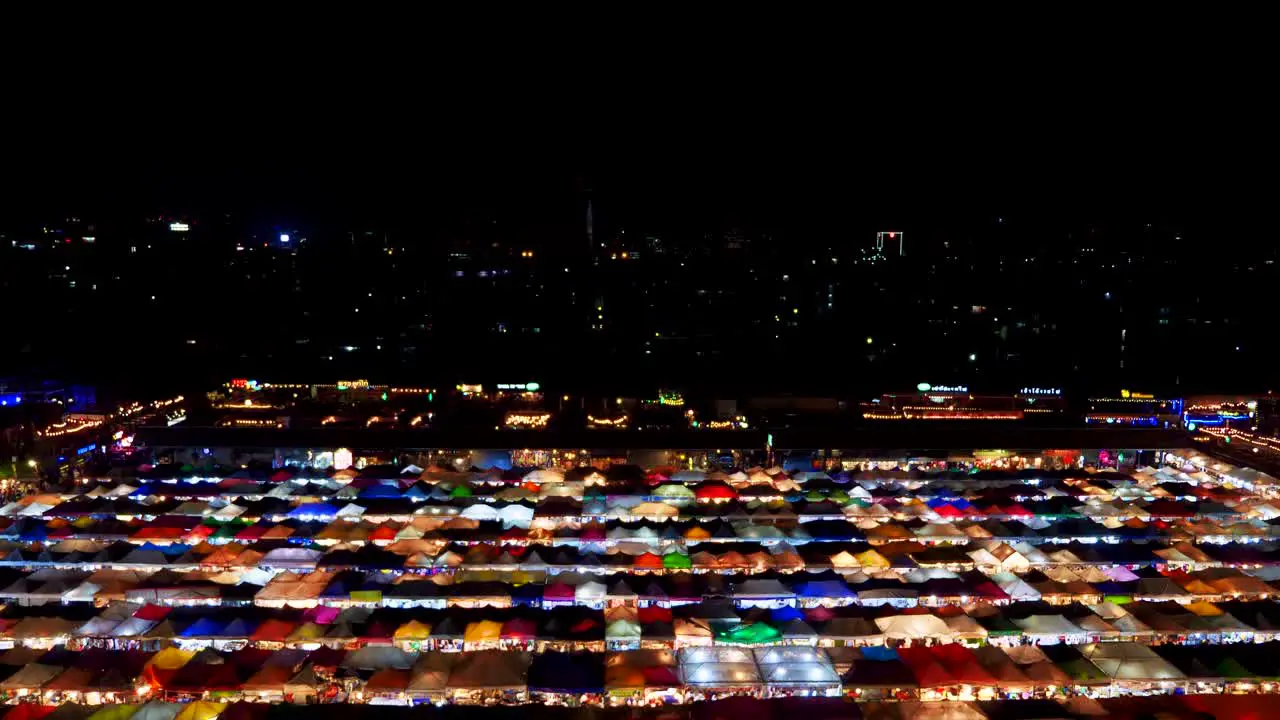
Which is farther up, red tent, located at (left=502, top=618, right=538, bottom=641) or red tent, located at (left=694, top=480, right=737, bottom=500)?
red tent, located at (left=694, top=480, right=737, bottom=500)

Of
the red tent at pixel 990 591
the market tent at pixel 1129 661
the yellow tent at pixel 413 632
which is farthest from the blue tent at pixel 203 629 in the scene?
the market tent at pixel 1129 661

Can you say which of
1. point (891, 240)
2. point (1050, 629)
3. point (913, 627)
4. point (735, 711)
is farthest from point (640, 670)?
point (891, 240)

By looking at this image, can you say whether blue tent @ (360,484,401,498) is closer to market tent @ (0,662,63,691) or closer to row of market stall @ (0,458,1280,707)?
row of market stall @ (0,458,1280,707)

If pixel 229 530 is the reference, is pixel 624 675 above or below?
below

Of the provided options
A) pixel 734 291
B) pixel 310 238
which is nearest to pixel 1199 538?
pixel 734 291

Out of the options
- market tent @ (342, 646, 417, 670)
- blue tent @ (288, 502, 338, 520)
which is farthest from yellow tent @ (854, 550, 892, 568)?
blue tent @ (288, 502, 338, 520)

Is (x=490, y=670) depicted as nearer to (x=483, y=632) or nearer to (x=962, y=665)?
(x=483, y=632)

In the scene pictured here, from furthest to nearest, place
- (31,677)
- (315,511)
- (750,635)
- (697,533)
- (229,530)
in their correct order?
(315,511) < (229,530) < (697,533) < (750,635) < (31,677)
